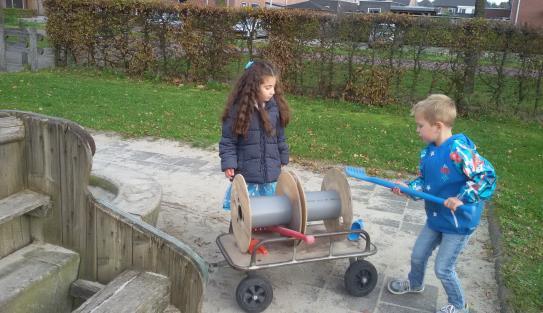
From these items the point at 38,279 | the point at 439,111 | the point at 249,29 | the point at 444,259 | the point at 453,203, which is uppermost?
the point at 249,29

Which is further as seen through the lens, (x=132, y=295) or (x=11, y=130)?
(x=11, y=130)

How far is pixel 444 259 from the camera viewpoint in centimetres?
340

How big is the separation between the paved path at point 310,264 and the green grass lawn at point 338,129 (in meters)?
0.33

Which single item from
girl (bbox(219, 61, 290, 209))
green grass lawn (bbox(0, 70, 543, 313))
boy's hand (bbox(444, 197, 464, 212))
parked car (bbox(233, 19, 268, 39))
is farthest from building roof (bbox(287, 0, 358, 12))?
boy's hand (bbox(444, 197, 464, 212))

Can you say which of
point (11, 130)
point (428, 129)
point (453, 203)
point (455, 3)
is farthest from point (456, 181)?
point (455, 3)

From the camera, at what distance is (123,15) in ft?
42.8

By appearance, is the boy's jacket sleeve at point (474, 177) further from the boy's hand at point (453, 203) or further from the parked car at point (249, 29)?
the parked car at point (249, 29)

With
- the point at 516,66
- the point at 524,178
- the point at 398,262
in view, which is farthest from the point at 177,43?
the point at 398,262

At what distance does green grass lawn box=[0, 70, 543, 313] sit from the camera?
502 centimetres

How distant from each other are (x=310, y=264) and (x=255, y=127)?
3.78 ft

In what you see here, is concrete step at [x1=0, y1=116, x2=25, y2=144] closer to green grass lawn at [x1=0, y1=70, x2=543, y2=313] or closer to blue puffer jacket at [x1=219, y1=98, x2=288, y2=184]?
blue puffer jacket at [x1=219, y1=98, x2=288, y2=184]

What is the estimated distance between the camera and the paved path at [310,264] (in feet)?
12.2

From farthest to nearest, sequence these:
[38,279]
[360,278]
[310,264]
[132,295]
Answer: [310,264], [360,278], [38,279], [132,295]

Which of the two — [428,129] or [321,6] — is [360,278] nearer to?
[428,129]
